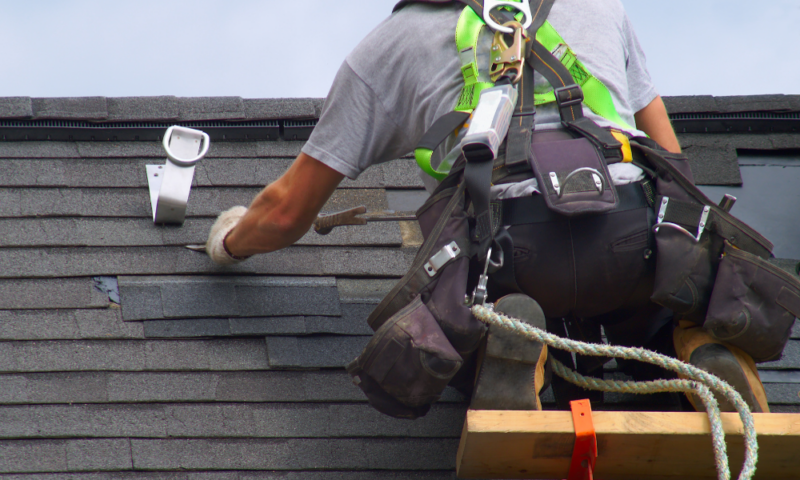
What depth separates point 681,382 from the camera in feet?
4.94

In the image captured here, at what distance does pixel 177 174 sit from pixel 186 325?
587 mm

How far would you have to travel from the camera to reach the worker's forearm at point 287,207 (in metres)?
2.21

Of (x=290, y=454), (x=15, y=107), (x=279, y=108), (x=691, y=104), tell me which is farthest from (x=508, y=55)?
(x=15, y=107)

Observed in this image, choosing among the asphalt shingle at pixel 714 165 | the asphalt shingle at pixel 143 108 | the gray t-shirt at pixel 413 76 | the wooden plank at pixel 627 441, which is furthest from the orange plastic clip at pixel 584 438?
the asphalt shingle at pixel 143 108

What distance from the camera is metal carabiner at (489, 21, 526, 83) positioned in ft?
5.77

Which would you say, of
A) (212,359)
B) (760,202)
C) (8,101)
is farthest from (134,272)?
(760,202)

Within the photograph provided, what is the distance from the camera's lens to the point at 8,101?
9.72 ft

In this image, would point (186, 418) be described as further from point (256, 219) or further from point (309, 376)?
point (256, 219)

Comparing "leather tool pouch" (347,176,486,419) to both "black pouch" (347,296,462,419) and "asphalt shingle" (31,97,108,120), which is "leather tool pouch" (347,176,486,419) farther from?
"asphalt shingle" (31,97,108,120)

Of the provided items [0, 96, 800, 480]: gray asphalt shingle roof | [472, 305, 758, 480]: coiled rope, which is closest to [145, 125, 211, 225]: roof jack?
[0, 96, 800, 480]: gray asphalt shingle roof

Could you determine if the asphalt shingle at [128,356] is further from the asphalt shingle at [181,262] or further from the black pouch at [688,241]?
the black pouch at [688,241]

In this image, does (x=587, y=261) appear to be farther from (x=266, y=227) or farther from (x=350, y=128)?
(x=266, y=227)

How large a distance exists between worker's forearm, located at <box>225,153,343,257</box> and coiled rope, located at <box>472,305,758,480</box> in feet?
2.75

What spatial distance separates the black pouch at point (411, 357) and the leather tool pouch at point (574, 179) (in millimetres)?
390
